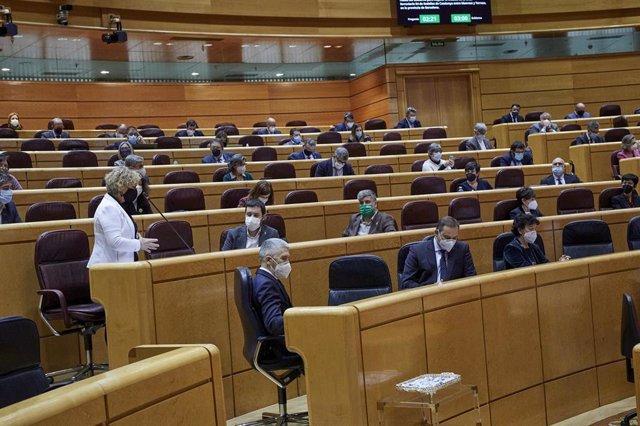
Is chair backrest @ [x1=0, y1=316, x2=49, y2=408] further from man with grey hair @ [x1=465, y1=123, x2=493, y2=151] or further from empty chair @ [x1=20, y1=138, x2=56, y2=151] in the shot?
man with grey hair @ [x1=465, y1=123, x2=493, y2=151]

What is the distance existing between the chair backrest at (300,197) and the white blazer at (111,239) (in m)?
2.77

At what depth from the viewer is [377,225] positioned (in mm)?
6875

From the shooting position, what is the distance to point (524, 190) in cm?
765

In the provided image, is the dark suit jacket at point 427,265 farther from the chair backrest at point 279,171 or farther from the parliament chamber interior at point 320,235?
the chair backrest at point 279,171

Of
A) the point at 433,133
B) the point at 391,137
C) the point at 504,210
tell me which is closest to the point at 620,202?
the point at 504,210

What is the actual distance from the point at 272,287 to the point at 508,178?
5737mm

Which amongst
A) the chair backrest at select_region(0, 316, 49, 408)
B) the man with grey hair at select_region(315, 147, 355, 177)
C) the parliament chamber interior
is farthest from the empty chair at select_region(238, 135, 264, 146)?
the chair backrest at select_region(0, 316, 49, 408)

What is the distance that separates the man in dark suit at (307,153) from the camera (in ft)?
35.8

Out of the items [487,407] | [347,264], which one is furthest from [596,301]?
[347,264]

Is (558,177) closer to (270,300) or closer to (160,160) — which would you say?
(160,160)

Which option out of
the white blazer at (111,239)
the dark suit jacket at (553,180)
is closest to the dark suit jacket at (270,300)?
the white blazer at (111,239)

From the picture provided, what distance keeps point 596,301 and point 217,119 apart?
1234 cm

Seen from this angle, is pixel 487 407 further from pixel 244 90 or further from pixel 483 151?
pixel 244 90

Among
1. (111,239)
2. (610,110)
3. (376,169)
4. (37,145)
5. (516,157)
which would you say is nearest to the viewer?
(111,239)
